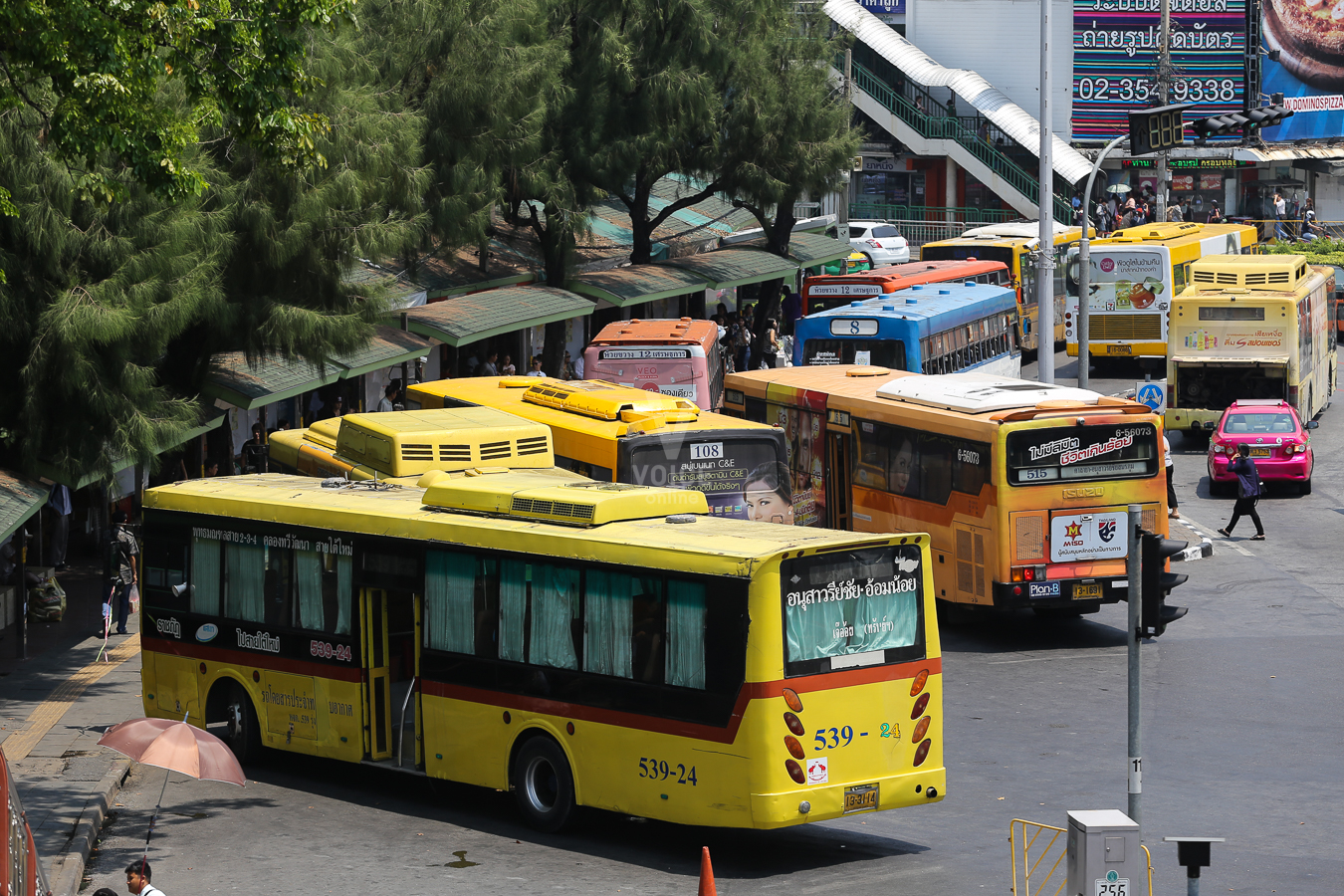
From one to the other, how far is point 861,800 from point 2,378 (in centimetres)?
1117

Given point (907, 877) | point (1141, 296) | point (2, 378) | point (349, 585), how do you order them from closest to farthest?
point (907, 877) → point (349, 585) → point (2, 378) → point (1141, 296)

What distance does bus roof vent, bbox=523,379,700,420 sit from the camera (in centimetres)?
2145

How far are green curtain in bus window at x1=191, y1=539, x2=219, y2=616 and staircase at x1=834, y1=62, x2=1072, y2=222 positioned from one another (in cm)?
5487

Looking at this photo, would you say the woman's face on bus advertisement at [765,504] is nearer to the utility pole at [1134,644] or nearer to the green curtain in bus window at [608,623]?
the green curtain in bus window at [608,623]

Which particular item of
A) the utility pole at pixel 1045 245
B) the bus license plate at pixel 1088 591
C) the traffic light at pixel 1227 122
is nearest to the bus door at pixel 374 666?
the bus license plate at pixel 1088 591

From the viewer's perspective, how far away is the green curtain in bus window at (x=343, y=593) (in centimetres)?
1483

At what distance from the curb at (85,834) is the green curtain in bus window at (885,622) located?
584cm

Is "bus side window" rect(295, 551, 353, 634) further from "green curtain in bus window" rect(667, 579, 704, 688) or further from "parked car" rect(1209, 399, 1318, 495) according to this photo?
"parked car" rect(1209, 399, 1318, 495)

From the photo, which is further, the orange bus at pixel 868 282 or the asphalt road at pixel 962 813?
the orange bus at pixel 868 282

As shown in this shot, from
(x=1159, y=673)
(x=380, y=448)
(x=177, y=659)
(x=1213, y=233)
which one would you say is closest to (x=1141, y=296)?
(x=1213, y=233)

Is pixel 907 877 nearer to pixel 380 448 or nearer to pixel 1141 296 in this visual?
pixel 380 448

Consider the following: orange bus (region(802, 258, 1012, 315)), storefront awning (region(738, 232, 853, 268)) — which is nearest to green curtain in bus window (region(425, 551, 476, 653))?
orange bus (region(802, 258, 1012, 315))

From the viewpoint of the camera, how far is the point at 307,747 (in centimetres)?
1530

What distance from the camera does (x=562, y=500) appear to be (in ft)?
44.5
